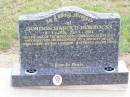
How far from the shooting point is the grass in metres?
8.75

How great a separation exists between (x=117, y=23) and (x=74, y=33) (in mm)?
546

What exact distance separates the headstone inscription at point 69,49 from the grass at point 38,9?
81.6 inches

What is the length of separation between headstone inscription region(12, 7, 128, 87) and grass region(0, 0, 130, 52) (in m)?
2.07

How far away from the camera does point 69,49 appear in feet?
20.9

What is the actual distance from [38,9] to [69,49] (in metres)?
3.89

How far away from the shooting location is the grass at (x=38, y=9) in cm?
875

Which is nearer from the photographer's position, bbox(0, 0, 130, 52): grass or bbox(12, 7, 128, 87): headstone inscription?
bbox(12, 7, 128, 87): headstone inscription

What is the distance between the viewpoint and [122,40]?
28.3ft

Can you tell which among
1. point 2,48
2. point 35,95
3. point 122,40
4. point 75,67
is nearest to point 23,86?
point 35,95

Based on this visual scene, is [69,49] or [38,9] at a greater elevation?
[38,9]

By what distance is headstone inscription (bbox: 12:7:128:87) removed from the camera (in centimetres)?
624

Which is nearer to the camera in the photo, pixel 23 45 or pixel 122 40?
pixel 23 45

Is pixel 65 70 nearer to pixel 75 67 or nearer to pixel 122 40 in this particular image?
pixel 75 67

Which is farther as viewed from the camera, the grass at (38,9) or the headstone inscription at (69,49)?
the grass at (38,9)
